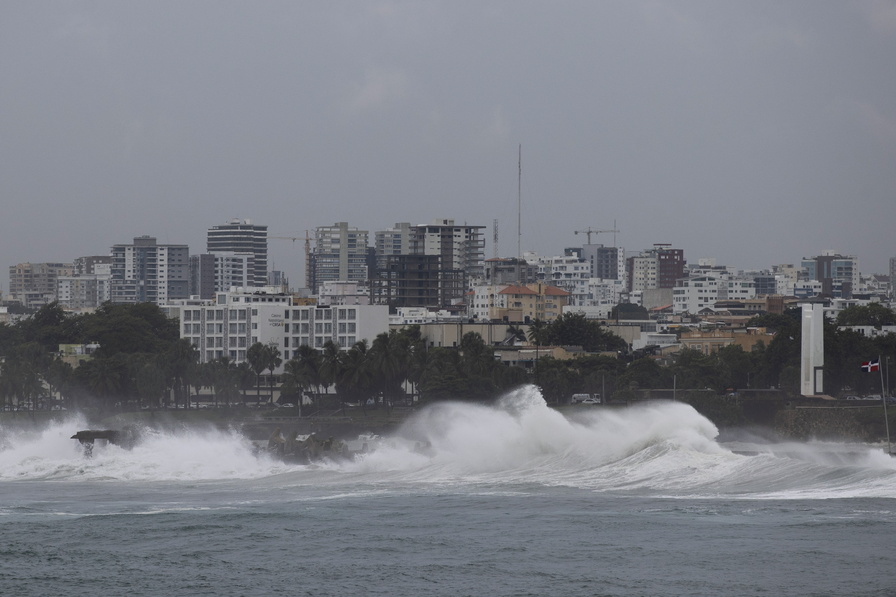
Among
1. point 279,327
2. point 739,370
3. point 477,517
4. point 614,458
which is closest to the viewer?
point 477,517

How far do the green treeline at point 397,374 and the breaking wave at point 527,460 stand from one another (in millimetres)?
18482

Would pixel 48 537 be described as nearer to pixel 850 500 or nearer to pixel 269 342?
pixel 850 500

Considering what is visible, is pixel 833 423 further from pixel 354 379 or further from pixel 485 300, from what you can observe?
pixel 485 300

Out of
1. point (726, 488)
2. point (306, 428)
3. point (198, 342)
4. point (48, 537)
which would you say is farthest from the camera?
point (198, 342)

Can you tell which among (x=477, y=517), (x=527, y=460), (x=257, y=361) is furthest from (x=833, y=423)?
(x=257, y=361)

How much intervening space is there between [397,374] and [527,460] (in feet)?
115

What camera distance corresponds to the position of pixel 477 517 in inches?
1623

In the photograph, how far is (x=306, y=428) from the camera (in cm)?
8231

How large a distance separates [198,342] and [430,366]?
24300mm

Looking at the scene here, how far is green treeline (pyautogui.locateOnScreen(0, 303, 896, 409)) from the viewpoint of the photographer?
86.5 m

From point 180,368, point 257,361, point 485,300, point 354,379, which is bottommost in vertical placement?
point 354,379

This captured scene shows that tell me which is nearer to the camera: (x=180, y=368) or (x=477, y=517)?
(x=477, y=517)

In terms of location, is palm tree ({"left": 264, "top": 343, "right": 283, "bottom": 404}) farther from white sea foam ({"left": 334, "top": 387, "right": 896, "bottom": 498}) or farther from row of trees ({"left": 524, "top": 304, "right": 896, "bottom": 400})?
white sea foam ({"left": 334, "top": 387, "right": 896, "bottom": 498})

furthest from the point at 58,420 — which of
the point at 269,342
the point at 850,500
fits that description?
the point at 850,500
